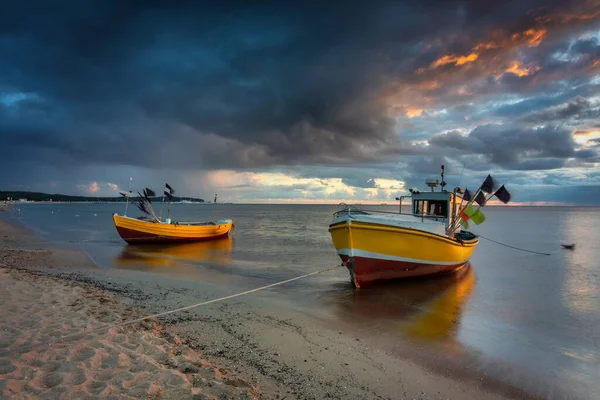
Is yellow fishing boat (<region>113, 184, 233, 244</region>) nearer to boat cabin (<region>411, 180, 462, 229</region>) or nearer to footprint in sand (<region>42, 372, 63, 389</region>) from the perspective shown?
boat cabin (<region>411, 180, 462, 229</region>)

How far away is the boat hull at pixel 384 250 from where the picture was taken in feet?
42.1

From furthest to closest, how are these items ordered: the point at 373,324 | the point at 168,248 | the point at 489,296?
1. the point at 168,248
2. the point at 489,296
3. the point at 373,324

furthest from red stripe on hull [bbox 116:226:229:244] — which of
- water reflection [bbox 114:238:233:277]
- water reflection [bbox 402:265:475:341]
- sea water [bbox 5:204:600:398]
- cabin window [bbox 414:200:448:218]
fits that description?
water reflection [bbox 402:265:475:341]

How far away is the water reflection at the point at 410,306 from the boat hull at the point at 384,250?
639mm

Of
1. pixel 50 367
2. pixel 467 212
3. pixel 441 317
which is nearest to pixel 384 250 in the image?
pixel 441 317

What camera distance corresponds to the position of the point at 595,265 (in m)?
23.5

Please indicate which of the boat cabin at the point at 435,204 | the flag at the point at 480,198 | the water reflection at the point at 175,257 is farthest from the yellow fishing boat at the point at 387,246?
the water reflection at the point at 175,257

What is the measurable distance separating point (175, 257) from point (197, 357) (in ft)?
55.5

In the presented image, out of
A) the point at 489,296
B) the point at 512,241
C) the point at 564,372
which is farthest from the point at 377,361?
the point at 512,241

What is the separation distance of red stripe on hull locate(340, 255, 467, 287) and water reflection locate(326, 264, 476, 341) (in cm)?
43

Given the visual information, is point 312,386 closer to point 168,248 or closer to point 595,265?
point 168,248

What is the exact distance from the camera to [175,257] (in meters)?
21.8

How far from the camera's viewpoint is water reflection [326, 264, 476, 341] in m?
9.55

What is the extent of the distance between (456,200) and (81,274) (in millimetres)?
18348
